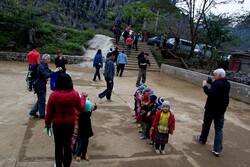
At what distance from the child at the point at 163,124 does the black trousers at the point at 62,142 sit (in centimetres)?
186

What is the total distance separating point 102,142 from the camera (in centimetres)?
497

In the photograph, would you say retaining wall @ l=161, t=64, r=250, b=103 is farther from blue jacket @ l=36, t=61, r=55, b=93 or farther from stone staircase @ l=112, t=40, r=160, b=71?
blue jacket @ l=36, t=61, r=55, b=93

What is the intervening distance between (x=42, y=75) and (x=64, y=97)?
98.3 inches

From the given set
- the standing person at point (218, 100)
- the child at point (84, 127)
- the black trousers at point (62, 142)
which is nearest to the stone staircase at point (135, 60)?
the standing person at point (218, 100)

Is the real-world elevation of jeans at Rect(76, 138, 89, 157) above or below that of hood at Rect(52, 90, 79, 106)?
below

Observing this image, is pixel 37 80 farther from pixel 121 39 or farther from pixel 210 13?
pixel 210 13

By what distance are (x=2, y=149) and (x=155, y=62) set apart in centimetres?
1668

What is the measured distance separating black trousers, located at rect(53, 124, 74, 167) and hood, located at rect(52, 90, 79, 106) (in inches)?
14.1

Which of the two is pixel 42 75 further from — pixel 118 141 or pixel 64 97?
pixel 64 97

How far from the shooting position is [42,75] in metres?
5.57

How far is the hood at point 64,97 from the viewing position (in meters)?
3.35

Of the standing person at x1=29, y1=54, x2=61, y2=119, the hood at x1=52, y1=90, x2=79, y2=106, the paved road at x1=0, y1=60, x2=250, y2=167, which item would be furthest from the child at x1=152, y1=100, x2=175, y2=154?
the standing person at x1=29, y1=54, x2=61, y2=119

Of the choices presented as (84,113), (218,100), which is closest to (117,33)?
(218,100)

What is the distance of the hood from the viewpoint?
132 inches
